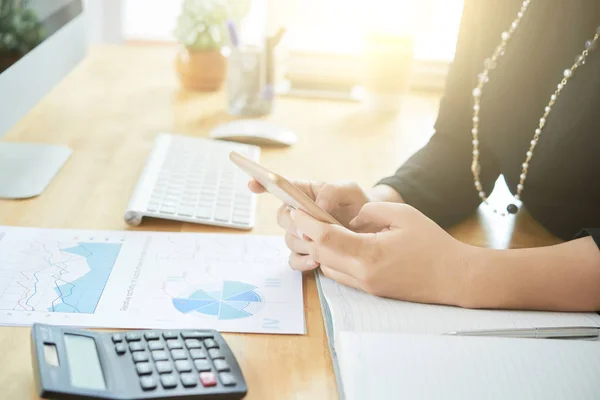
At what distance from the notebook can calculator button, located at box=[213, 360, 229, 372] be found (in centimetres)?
10

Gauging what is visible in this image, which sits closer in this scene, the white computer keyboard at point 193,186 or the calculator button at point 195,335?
the calculator button at point 195,335

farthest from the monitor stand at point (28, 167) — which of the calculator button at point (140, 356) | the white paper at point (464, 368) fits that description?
the white paper at point (464, 368)

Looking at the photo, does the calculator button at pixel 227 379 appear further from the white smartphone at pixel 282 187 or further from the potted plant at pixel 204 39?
the potted plant at pixel 204 39

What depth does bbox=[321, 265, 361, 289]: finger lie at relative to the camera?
71cm

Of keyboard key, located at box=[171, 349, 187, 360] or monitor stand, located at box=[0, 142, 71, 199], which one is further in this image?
monitor stand, located at box=[0, 142, 71, 199]

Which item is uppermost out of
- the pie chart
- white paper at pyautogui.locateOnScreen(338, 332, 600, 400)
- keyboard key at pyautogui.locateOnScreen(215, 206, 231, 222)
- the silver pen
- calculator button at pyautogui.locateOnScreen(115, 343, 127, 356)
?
white paper at pyautogui.locateOnScreen(338, 332, 600, 400)

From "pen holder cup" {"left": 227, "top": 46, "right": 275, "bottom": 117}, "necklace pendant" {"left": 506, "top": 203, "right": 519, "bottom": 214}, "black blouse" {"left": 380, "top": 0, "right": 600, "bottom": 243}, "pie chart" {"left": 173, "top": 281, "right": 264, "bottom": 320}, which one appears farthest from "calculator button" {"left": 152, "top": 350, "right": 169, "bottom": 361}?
"pen holder cup" {"left": 227, "top": 46, "right": 275, "bottom": 117}

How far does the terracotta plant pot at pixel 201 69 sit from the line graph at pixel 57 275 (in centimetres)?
67

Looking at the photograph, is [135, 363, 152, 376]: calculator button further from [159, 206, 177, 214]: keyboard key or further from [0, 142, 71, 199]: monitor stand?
[0, 142, 71, 199]: monitor stand

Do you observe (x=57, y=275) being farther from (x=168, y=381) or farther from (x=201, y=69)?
(x=201, y=69)

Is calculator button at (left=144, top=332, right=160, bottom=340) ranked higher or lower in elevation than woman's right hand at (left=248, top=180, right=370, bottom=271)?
lower

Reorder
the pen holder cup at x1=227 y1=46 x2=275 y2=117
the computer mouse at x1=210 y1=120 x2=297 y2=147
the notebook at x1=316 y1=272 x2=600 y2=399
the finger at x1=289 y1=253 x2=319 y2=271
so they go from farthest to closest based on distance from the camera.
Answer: the pen holder cup at x1=227 y1=46 x2=275 y2=117
the computer mouse at x1=210 y1=120 x2=297 y2=147
the finger at x1=289 y1=253 x2=319 y2=271
the notebook at x1=316 y1=272 x2=600 y2=399

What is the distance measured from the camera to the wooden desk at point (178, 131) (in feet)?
2.03

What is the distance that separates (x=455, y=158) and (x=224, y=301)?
1.39ft
